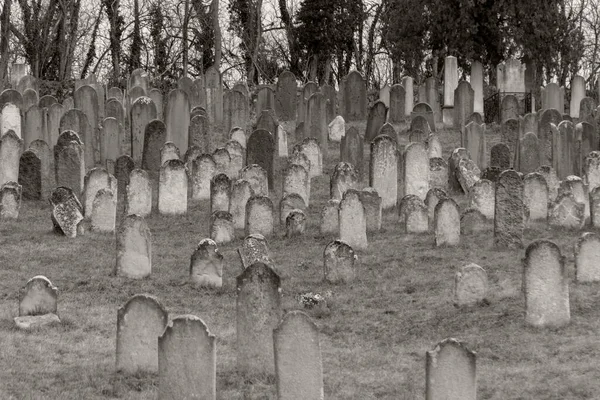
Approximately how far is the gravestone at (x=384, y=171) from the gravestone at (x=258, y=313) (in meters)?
8.44

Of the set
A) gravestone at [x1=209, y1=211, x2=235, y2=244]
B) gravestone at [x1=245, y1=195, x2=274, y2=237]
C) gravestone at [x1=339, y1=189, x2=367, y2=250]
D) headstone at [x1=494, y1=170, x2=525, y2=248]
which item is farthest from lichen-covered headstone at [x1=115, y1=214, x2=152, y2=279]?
headstone at [x1=494, y1=170, x2=525, y2=248]

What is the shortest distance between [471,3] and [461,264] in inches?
659

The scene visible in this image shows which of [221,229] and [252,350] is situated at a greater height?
[221,229]

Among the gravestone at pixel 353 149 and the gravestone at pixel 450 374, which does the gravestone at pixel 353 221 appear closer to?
the gravestone at pixel 353 149

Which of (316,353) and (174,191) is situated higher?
(174,191)

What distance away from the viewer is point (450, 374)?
9617 mm

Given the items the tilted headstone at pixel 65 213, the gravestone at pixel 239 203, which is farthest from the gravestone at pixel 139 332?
the gravestone at pixel 239 203

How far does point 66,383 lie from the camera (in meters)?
10.8

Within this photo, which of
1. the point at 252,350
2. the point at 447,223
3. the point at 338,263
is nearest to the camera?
the point at 252,350

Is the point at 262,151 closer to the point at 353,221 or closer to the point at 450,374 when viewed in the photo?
the point at 353,221

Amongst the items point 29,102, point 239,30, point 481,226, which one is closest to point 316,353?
point 481,226

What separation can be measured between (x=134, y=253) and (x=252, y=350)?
13.5ft

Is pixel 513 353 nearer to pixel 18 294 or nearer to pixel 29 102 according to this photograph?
pixel 18 294

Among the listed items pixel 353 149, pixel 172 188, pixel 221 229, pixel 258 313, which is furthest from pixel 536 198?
pixel 258 313
